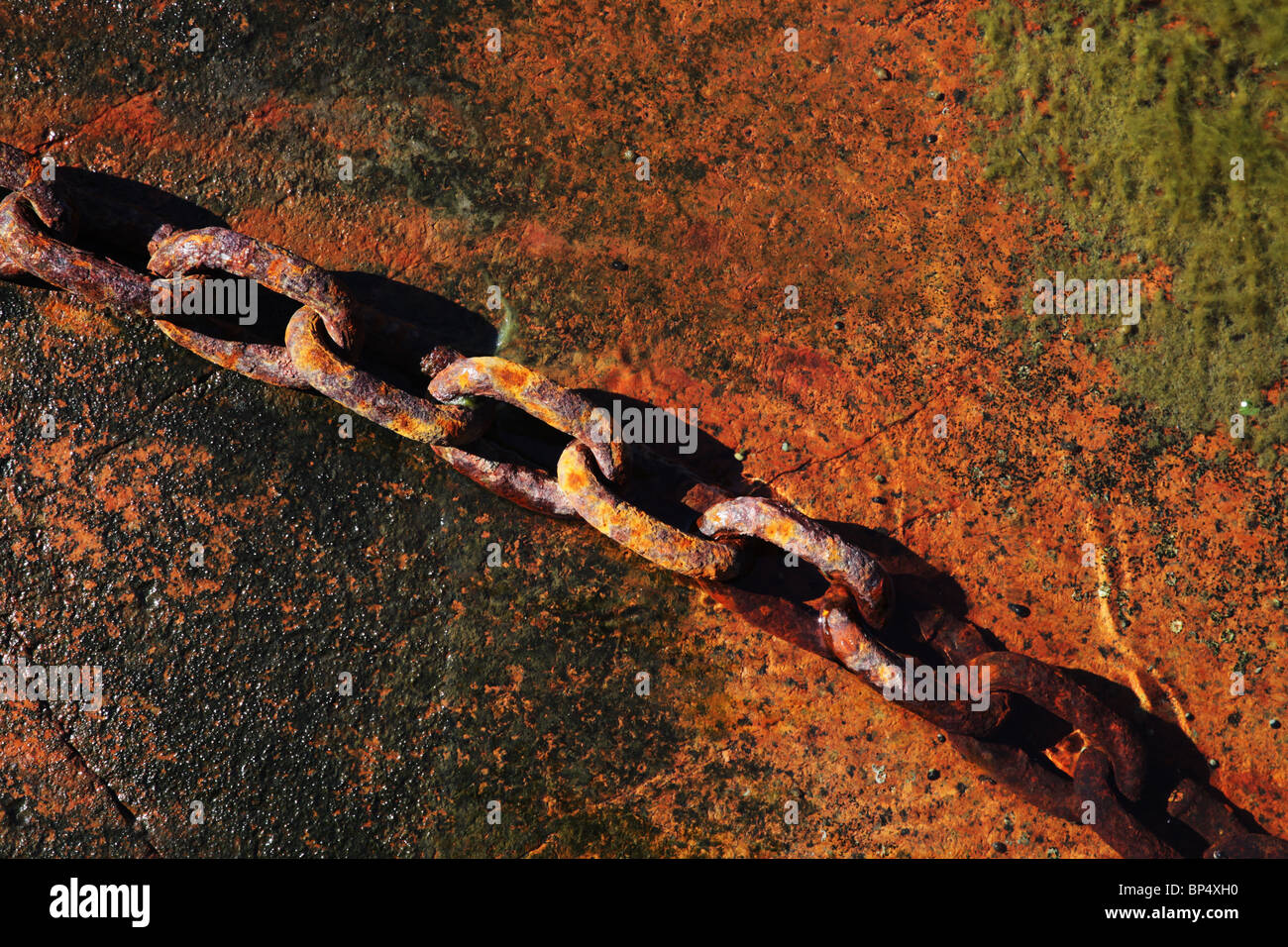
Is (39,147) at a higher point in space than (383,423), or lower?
higher

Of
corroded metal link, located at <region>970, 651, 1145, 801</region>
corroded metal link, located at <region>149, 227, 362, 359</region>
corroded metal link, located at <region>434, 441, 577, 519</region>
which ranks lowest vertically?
corroded metal link, located at <region>970, 651, 1145, 801</region>

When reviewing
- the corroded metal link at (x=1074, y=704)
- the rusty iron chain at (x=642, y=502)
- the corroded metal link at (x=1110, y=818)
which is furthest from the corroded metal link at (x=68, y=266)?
the corroded metal link at (x=1110, y=818)

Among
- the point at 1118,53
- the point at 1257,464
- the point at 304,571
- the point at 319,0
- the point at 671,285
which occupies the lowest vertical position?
the point at 304,571

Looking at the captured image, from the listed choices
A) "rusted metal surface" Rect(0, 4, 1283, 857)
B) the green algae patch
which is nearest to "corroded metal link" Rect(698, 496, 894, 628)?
"rusted metal surface" Rect(0, 4, 1283, 857)

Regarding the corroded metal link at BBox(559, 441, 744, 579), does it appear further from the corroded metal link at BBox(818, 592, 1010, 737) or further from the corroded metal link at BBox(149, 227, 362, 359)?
the corroded metal link at BBox(149, 227, 362, 359)

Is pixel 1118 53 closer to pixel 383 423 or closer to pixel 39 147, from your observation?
pixel 383 423

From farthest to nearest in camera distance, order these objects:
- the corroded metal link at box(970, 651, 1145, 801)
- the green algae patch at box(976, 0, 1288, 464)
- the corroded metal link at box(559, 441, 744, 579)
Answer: the green algae patch at box(976, 0, 1288, 464), the corroded metal link at box(970, 651, 1145, 801), the corroded metal link at box(559, 441, 744, 579)

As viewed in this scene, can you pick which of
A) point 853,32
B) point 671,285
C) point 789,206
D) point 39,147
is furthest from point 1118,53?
point 39,147
